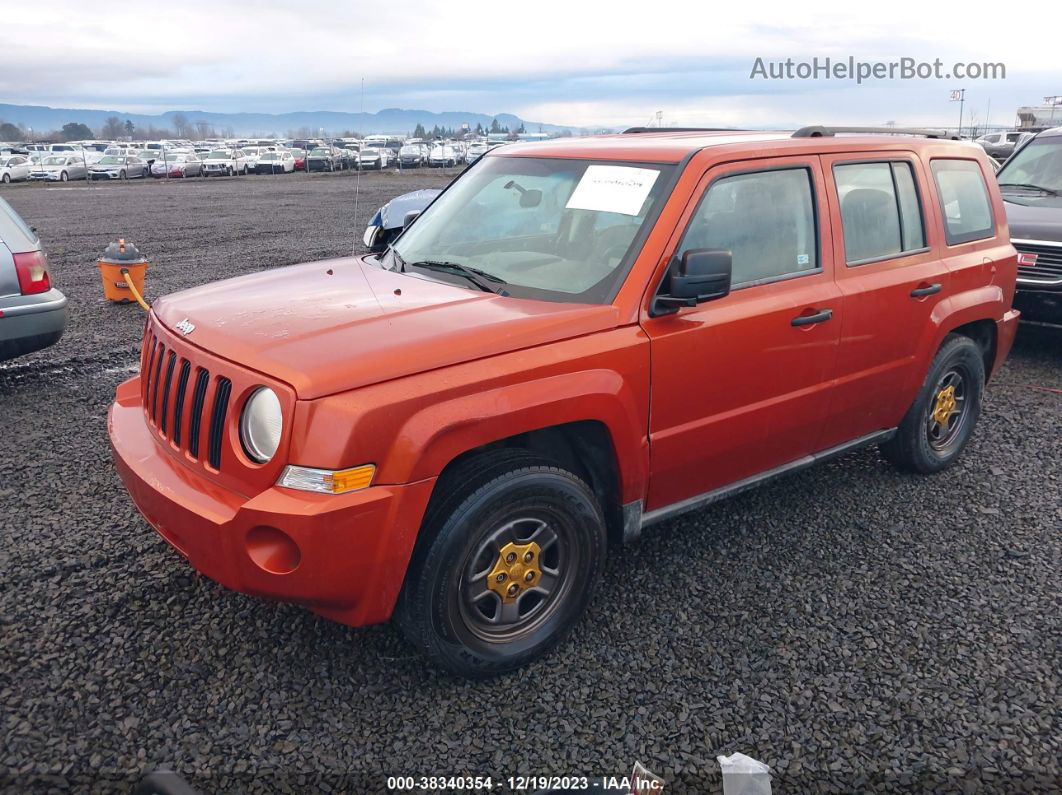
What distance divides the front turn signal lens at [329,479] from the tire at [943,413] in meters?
3.30

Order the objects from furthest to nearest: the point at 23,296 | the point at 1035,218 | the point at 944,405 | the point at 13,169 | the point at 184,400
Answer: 1. the point at 13,169
2. the point at 1035,218
3. the point at 23,296
4. the point at 944,405
5. the point at 184,400

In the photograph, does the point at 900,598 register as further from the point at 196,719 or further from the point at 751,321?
the point at 196,719

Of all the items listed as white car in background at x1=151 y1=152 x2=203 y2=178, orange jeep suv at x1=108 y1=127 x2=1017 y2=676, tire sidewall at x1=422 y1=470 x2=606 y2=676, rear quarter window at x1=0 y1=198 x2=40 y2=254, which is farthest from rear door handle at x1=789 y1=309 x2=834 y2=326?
white car in background at x1=151 y1=152 x2=203 y2=178

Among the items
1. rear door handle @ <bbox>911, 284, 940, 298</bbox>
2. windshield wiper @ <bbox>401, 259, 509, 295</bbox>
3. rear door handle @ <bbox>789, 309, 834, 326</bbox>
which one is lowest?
rear door handle @ <bbox>789, 309, 834, 326</bbox>

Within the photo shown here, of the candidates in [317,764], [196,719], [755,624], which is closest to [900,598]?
[755,624]

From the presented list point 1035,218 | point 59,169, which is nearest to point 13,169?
point 59,169

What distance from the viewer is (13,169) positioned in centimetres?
3600

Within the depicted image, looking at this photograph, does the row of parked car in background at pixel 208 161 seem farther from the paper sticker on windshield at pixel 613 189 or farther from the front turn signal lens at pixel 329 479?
the front turn signal lens at pixel 329 479

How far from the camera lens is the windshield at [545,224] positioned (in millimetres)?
3404

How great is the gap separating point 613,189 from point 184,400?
6.25 ft

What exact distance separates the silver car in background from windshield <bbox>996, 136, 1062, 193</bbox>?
3893 centimetres

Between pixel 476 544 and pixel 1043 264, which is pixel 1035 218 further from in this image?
pixel 476 544

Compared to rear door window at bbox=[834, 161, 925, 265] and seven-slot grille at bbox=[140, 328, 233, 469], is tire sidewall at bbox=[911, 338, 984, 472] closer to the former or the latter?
rear door window at bbox=[834, 161, 925, 265]

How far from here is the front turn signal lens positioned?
2604 millimetres
